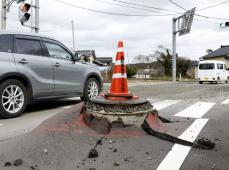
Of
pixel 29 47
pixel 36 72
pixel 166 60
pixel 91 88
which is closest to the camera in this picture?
pixel 36 72

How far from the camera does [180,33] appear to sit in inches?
1401

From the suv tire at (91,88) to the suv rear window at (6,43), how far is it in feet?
8.06

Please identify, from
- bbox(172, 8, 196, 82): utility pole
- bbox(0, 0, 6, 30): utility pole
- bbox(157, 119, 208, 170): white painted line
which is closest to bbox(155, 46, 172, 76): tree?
bbox(172, 8, 196, 82): utility pole

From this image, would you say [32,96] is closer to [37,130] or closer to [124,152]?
[37,130]

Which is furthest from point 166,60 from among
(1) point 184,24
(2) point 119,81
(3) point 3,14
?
(2) point 119,81

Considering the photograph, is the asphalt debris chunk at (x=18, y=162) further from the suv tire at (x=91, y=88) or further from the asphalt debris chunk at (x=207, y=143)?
the suv tire at (x=91, y=88)

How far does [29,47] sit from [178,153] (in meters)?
4.73

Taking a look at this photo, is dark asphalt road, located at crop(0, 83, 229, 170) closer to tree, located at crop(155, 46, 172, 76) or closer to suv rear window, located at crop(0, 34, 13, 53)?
suv rear window, located at crop(0, 34, 13, 53)

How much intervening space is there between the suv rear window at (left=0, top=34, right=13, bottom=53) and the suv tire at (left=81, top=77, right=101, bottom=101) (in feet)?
8.06

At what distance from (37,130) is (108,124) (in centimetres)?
95

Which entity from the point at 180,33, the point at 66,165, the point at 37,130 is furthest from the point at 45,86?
the point at 180,33

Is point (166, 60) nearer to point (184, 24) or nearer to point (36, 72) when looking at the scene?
point (184, 24)

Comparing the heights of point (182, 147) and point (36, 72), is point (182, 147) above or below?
below

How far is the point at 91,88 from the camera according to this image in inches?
365
